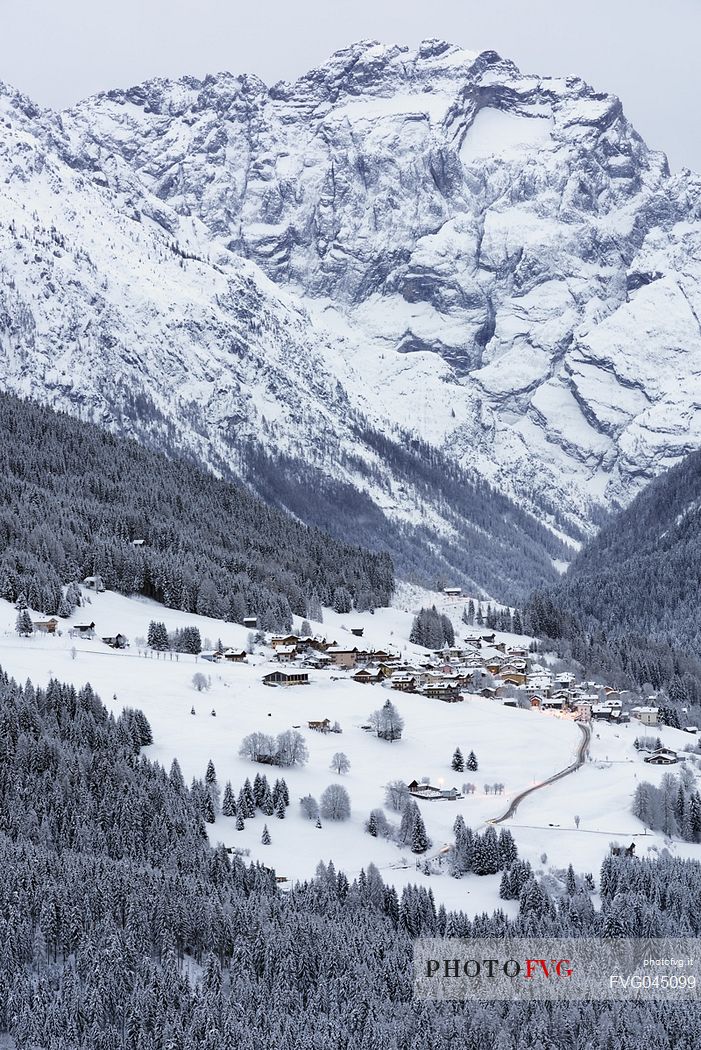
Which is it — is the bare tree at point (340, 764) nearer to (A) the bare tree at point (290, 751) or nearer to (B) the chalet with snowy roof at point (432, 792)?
(A) the bare tree at point (290, 751)

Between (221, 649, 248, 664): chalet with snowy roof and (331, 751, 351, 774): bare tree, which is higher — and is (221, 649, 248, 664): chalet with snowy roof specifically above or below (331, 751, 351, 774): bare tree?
above

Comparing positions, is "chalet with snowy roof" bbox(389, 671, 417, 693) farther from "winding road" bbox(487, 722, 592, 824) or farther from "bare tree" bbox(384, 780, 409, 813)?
A: "bare tree" bbox(384, 780, 409, 813)

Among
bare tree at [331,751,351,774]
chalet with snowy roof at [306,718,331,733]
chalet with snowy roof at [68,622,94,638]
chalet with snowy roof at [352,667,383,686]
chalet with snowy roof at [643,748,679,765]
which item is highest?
chalet with snowy roof at [68,622,94,638]

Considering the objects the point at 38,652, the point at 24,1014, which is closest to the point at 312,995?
the point at 24,1014

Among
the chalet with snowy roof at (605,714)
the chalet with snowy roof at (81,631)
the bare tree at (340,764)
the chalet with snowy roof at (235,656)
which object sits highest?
the chalet with snowy roof at (81,631)

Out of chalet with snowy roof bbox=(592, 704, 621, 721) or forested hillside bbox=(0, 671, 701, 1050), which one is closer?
forested hillside bbox=(0, 671, 701, 1050)

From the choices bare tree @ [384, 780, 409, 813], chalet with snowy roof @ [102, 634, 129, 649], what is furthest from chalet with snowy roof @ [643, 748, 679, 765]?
chalet with snowy roof @ [102, 634, 129, 649]

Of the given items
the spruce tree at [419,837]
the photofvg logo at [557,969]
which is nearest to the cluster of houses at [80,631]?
the spruce tree at [419,837]

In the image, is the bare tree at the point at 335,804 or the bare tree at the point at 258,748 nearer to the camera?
the bare tree at the point at 335,804
